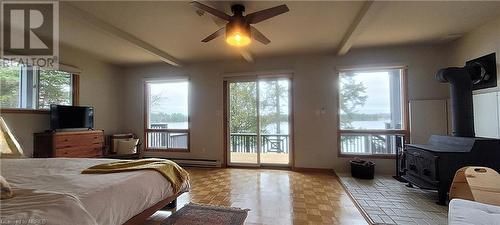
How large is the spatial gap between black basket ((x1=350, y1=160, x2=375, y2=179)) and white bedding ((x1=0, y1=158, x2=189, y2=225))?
3150 mm

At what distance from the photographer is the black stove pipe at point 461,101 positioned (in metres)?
2.93

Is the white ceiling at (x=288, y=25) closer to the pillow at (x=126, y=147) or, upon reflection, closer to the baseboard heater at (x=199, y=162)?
the pillow at (x=126, y=147)

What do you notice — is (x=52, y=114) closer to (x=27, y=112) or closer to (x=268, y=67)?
(x=27, y=112)

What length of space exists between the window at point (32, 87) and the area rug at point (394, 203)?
5254mm

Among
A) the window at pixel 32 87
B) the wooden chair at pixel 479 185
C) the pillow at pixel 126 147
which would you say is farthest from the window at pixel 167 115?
the wooden chair at pixel 479 185

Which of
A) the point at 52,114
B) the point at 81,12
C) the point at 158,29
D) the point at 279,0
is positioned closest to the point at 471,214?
the point at 279,0

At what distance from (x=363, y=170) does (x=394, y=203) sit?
116cm

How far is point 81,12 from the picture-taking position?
275 cm

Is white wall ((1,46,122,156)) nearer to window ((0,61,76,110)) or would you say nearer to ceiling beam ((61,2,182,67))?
window ((0,61,76,110))

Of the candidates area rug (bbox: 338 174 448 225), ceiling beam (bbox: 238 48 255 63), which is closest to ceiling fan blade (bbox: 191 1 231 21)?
ceiling beam (bbox: 238 48 255 63)

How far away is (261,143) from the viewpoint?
498 centimetres

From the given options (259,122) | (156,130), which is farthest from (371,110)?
(156,130)

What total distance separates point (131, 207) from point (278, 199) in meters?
1.84

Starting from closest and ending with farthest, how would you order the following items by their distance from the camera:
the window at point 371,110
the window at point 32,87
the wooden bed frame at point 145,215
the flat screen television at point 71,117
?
the wooden bed frame at point 145,215
the window at point 32,87
the flat screen television at point 71,117
the window at point 371,110
